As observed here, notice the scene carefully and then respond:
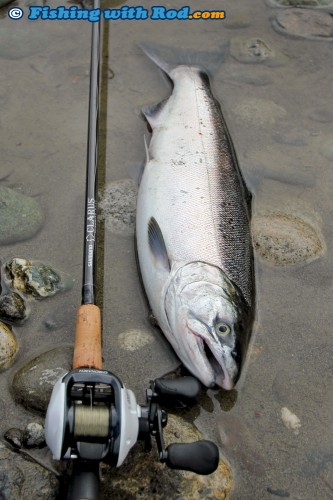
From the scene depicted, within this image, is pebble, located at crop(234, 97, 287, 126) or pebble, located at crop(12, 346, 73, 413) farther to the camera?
pebble, located at crop(234, 97, 287, 126)

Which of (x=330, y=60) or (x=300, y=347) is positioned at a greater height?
(x=330, y=60)

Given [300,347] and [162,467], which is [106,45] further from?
[162,467]

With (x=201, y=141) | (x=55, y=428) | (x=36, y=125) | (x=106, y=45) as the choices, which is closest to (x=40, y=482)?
(x=55, y=428)

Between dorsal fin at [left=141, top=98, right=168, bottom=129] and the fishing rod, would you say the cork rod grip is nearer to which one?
the fishing rod

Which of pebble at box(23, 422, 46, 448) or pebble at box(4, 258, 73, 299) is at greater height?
pebble at box(4, 258, 73, 299)

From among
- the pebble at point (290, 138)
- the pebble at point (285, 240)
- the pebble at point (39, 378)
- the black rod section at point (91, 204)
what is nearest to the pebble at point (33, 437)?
the pebble at point (39, 378)

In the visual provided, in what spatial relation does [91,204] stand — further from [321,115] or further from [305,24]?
[305,24]

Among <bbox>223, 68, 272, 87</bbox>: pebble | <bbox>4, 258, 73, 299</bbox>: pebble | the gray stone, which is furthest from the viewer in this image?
<bbox>223, 68, 272, 87</bbox>: pebble

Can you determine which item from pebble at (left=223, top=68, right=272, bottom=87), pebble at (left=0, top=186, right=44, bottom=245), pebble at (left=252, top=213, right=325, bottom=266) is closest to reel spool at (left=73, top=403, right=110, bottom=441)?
pebble at (left=0, top=186, right=44, bottom=245)
